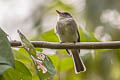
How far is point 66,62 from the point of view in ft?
6.63

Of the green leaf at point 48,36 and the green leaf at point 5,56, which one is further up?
the green leaf at point 5,56

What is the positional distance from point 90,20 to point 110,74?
2.77ft

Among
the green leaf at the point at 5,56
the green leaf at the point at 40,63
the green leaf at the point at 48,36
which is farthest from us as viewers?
the green leaf at the point at 48,36

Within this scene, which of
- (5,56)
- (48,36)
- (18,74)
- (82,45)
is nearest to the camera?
(5,56)

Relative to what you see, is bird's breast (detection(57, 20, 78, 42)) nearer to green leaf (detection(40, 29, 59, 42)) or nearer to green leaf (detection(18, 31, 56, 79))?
green leaf (detection(40, 29, 59, 42))

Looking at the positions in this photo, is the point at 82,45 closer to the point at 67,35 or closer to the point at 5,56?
the point at 5,56

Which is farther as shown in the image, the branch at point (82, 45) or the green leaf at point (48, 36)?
the green leaf at point (48, 36)

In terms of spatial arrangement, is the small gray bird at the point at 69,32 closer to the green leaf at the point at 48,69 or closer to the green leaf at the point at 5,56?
the green leaf at the point at 48,69

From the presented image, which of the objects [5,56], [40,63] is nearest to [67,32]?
[40,63]

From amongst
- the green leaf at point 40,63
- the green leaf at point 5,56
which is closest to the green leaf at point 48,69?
the green leaf at point 40,63

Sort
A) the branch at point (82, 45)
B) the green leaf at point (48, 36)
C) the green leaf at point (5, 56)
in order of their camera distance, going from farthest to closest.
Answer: the green leaf at point (48, 36) → the branch at point (82, 45) → the green leaf at point (5, 56)

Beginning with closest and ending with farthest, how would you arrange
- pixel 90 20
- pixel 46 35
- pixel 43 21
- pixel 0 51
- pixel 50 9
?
1. pixel 0 51
2. pixel 46 35
3. pixel 90 20
4. pixel 43 21
5. pixel 50 9

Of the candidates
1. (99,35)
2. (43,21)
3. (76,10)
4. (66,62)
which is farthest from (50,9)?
(66,62)

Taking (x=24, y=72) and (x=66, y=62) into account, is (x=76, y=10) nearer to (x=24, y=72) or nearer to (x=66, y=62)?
(x=66, y=62)
